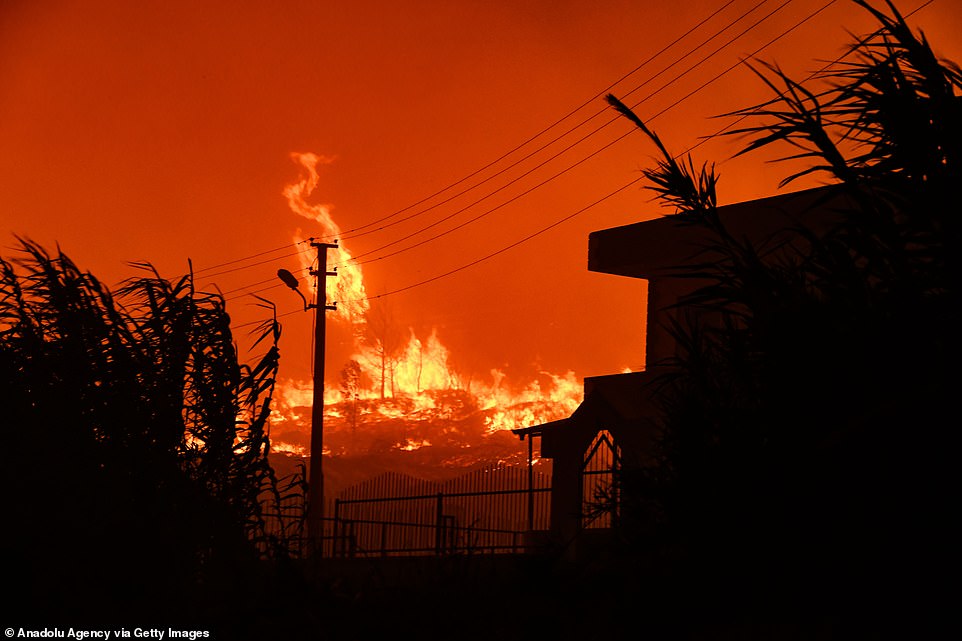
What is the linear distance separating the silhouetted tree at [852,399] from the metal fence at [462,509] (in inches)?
601

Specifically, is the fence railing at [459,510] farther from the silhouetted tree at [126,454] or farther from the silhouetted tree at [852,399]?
the silhouetted tree at [852,399]

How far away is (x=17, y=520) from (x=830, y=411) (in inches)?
272

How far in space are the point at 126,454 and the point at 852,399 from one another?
667 cm

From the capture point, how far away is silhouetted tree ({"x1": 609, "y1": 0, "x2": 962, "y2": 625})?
4531 mm

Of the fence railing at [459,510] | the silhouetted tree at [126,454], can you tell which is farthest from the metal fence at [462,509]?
the silhouetted tree at [126,454]

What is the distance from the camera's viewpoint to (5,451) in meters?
9.65

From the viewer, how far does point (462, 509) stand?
77.8 ft

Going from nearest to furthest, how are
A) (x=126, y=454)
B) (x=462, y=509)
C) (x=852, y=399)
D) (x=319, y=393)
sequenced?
(x=852, y=399)
(x=126, y=454)
(x=462, y=509)
(x=319, y=393)

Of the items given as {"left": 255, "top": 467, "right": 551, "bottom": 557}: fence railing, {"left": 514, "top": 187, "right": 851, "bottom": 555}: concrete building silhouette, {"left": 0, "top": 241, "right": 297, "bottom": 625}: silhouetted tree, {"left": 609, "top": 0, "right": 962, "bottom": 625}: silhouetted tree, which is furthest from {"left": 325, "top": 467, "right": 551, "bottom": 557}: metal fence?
{"left": 609, "top": 0, "right": 962, "bottom": 625}: silhouetted tree

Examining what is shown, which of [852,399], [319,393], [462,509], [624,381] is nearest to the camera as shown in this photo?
[852,399]

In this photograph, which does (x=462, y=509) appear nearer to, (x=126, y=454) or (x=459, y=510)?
(x=459, y=510)

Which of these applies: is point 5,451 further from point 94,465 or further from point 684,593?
point 684,593


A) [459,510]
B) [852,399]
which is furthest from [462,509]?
[852,399]

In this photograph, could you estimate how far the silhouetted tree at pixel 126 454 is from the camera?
884 centimetres
